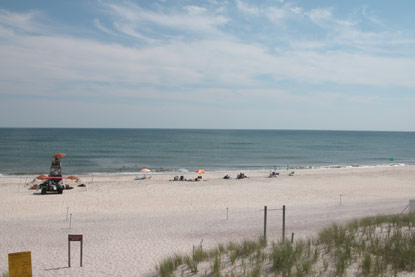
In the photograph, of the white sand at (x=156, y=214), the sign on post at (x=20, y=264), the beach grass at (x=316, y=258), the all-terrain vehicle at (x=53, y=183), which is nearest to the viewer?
the beach grass at (x=316, y=258)

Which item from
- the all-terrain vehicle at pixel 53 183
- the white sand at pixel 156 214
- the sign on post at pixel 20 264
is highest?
the sign on post at pixel 20 264

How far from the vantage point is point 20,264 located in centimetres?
686

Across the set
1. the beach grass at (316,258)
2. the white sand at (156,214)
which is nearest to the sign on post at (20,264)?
the white sand at (156,214)

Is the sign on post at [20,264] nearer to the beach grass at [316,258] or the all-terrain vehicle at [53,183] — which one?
the beach grass at [316,258]

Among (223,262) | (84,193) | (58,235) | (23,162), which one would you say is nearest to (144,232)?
(58,235)

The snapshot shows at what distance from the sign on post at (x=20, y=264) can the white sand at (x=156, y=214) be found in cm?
193

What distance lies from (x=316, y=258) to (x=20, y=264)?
5.99m

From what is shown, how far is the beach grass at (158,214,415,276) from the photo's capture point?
261 inches

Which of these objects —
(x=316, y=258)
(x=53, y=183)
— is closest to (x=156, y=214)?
(x=53, y=183)

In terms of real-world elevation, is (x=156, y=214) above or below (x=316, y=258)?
below

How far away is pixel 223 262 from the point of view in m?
7.62

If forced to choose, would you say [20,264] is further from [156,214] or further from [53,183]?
[53,183]

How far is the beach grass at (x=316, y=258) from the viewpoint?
6.62 metres

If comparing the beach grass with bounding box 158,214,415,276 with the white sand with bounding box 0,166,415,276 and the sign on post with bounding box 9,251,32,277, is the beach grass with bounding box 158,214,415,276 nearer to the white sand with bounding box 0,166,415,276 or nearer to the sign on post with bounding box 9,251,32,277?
the white sand with bounding box 0,166,415,276
